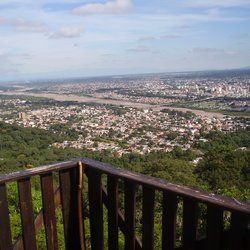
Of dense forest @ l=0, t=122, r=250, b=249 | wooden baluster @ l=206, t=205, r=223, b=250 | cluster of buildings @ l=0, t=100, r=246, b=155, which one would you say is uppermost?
wooden baluster @ l=206, t=205, r=223, b=250

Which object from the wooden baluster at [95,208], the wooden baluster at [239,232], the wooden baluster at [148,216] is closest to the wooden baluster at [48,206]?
the wooden baluster at [95,208]

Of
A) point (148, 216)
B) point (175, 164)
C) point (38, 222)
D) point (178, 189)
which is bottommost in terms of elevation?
point (175, 164)

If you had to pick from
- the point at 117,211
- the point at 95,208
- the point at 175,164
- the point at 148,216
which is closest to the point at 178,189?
the point at 148,216

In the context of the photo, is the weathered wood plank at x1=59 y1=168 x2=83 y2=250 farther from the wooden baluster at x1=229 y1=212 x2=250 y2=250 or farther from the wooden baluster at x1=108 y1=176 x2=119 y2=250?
the wooden baluster at x1=229 y1=212 x2=250 y2=250

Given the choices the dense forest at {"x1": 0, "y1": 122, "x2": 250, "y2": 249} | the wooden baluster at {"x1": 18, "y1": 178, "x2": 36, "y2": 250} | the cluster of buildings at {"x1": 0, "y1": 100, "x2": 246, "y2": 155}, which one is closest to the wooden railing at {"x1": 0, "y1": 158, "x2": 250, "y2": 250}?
the wooden baluster at {"x1": 18, "y1": 178, "x2": 36, "y2": 250}

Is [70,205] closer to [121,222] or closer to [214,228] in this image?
[121,222]

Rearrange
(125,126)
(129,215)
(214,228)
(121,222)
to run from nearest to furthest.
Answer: (214,228), (129,215), (121,222), (125,126)
